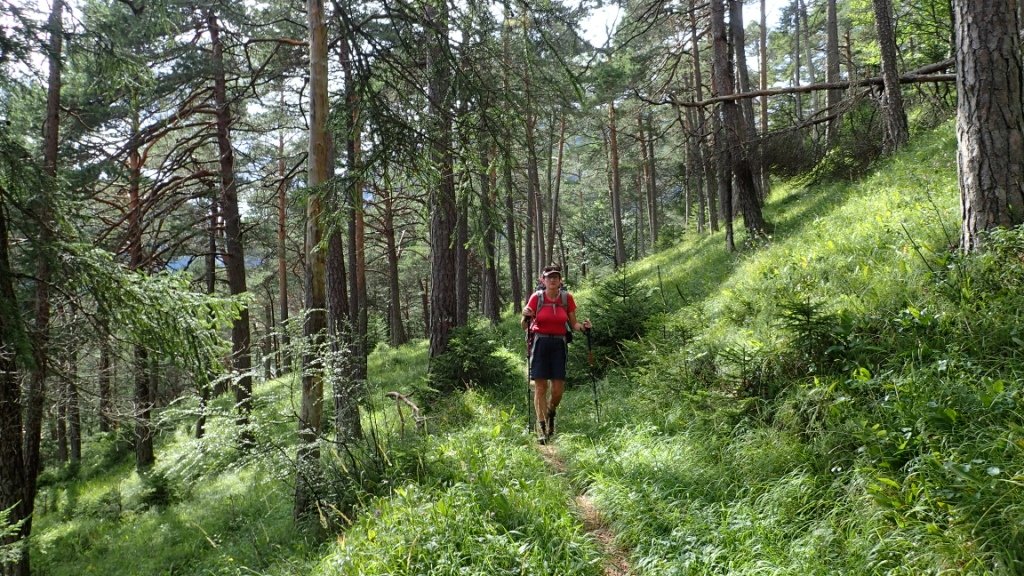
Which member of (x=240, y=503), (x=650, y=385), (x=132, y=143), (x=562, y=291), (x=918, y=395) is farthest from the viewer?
(x=132, y=143)

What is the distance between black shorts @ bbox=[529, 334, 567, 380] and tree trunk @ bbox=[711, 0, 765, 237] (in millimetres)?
7136

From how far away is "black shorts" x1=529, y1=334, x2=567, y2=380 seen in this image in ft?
21.1

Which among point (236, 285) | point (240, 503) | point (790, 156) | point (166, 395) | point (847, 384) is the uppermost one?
point (790, 156)

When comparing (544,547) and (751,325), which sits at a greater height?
(751,325)

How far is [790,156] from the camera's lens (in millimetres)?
12305

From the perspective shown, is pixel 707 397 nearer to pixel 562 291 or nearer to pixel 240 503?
pixel 562 291

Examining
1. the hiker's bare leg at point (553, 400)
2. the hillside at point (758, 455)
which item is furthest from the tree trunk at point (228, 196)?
the hiker's bare leg at point (553, 400)

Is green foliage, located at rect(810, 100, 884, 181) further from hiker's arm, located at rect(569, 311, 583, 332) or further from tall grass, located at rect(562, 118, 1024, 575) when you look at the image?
hiker's arm, located at rect(569, 311, 583, 332)

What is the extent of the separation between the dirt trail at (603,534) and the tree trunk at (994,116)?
3.98m

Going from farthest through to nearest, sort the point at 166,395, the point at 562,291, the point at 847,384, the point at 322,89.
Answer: the point at 166,395 < the point at 562,291 < the point at 322,89 < the point at 847,384

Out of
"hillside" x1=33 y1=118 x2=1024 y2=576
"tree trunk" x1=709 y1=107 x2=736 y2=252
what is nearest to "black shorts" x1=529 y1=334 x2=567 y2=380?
"hillside" x1=33 y1=118 x2=1024 y2=576

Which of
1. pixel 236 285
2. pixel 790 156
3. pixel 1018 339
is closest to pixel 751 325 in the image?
pixel 1018 339

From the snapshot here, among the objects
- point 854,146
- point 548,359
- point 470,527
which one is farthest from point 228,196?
point 854,146

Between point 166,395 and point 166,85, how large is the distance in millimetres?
6621
